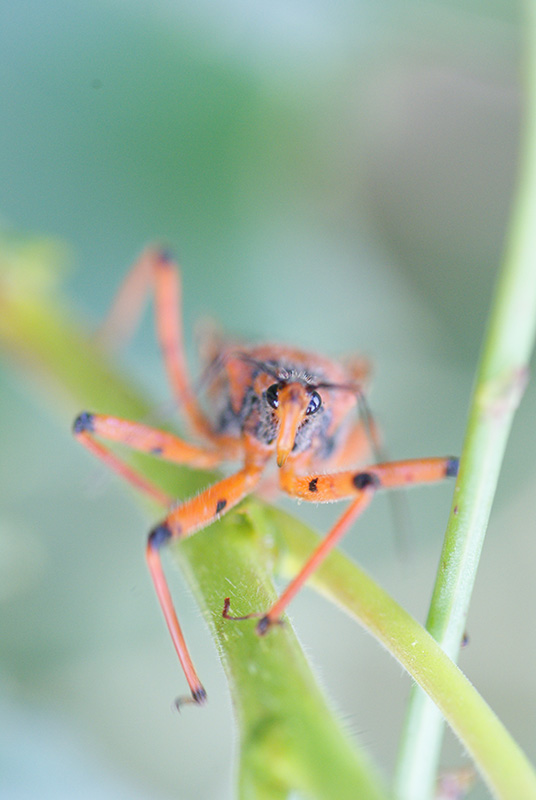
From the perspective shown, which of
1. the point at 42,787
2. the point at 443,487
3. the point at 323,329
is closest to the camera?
the point at 42,787

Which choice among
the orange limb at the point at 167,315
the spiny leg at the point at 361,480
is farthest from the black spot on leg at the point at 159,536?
the orange limb at the point at 167,315

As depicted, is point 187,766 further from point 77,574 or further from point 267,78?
point 267,78

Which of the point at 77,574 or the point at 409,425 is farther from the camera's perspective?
the point at 409,425

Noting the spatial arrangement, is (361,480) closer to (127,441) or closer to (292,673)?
(127,441)

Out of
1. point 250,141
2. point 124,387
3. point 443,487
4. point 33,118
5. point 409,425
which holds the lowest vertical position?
point 124,387

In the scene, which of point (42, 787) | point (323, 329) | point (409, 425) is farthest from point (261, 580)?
point (323, 329)

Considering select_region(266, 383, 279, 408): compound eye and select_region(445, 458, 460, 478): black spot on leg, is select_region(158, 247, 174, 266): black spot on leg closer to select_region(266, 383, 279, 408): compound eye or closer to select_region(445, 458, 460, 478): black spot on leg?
select_region(266, 383, 279, 408): compound eye

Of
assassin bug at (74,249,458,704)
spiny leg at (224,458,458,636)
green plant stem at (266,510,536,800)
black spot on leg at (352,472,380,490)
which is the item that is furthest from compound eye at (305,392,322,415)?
green plant stem at (266,510,536,800)
